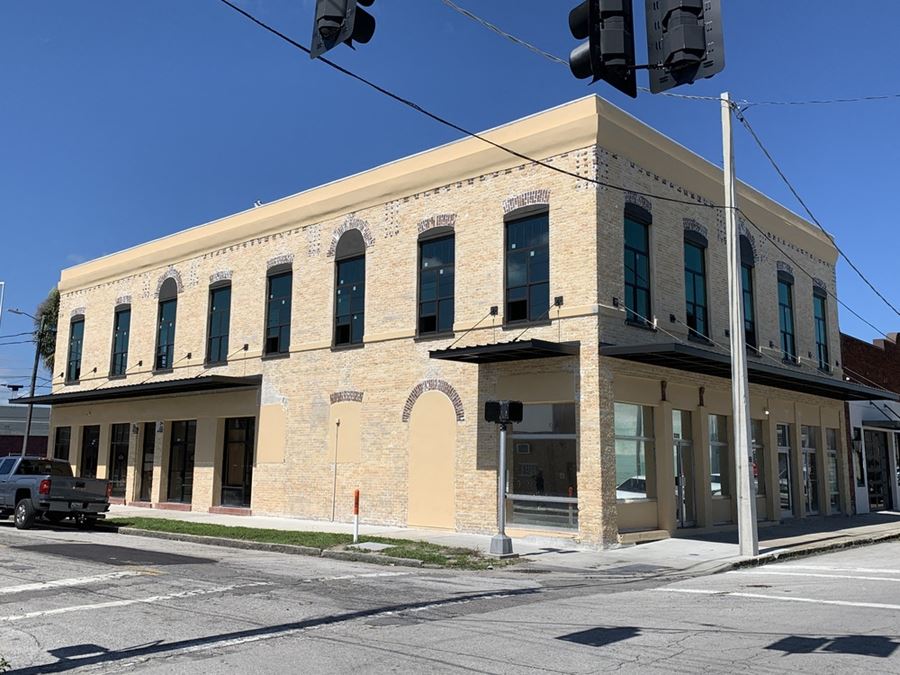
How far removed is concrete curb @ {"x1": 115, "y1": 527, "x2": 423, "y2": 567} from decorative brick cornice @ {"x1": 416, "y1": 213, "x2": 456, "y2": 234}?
8599 mm

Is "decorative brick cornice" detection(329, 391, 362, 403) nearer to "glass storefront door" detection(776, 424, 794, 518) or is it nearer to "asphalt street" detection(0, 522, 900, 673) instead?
"asphalt street" detection(0, 522, 900, 673)

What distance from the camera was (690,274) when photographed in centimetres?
2020

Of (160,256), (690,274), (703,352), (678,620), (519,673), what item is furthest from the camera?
(160,256)

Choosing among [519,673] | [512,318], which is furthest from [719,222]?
[519,673]

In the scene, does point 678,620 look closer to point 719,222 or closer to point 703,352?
point 703,352

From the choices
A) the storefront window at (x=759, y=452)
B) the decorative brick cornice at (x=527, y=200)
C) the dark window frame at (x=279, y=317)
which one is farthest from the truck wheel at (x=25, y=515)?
the storefront window at (x=759, y=452)

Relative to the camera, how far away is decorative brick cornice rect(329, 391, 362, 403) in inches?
838

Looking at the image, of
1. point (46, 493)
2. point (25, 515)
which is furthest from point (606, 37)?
point (25, 515)

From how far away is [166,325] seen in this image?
27.9 meters

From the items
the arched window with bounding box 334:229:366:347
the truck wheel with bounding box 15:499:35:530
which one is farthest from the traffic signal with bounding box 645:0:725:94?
→ the truck wheel with bounding box 15:499:35:530

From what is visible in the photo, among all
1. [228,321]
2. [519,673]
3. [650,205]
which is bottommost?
[519,673]

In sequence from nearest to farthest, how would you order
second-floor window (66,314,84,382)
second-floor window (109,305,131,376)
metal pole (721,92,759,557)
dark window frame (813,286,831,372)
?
metal pole (721,92,759,557) < dark window frame (813,286,831,372) < second-floor window (109,305,131,376) < second-floor window (66,314,84,382)

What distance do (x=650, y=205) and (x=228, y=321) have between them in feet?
45.7

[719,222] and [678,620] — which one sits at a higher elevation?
[719,222]
